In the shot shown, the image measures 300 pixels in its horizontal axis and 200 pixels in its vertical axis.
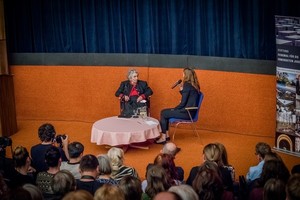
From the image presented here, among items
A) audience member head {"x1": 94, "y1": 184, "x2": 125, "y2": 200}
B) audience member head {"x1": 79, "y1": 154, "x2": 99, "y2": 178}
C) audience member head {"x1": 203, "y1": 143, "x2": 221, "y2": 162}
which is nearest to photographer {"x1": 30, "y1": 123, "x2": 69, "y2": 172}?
audience member head {"x1": 79, "y1": 154, "x2": 99, "y2": 178}

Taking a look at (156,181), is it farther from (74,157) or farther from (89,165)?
(74,157)

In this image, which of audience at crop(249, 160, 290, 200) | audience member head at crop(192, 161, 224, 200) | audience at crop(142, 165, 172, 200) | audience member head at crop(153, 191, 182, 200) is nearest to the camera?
audience member head at crop(153, 191, 182, 200)

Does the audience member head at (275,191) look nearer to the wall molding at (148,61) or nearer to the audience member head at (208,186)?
the audience member head at (208,186)

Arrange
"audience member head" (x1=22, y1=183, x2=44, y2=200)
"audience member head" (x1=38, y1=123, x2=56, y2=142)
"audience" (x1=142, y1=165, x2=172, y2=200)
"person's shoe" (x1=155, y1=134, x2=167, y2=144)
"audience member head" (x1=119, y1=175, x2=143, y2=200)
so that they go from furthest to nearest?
1. "person's shoe" (x1=155, y1=134, x2=167, y2=144)
2. "audience member head" (x1=38, y1=123, x2=56, y2=142)
3. "audience" (x1=142, y1=165, x2=172, y2=200)
4. "audience member head" (x1=119, y1=175, x2=143, y2=200)
5. "audience member head" (x1=22, y1=183, x2=44, y2=200)

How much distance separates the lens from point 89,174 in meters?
5.55

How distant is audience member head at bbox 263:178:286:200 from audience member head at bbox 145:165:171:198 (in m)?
0.92

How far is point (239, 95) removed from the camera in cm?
988

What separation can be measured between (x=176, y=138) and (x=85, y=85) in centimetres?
239

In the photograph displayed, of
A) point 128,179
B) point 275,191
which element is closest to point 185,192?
point 128,179

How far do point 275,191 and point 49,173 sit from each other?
7.57ft

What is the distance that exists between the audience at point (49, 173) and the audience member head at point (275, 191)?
2.11 m

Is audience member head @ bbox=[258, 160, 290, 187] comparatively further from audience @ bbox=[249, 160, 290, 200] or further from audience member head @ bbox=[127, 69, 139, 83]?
audience member head @ bbox=[127, 69, 139, 83]

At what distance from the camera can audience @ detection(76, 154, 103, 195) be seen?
5.46m

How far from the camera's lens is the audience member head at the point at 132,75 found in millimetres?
9883
